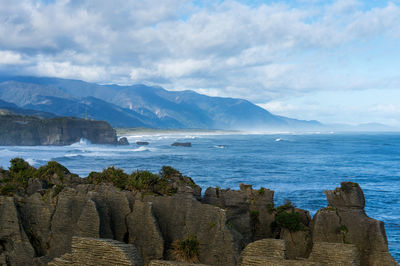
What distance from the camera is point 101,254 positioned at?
1152 centimetres

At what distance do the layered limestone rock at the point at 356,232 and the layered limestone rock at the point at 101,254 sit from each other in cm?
998

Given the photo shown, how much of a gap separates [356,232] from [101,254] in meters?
12.0

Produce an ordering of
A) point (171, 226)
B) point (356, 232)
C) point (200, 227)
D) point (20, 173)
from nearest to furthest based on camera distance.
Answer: point (200, 227) → point (356, 232) → point (171, 226) → point (20, 173)

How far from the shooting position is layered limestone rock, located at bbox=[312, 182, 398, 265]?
16391 millimetres

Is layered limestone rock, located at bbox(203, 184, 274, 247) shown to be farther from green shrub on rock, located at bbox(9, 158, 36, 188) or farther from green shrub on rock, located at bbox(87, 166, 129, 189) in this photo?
green shrub on rock, located at bbox(9, 158, 36, 188)

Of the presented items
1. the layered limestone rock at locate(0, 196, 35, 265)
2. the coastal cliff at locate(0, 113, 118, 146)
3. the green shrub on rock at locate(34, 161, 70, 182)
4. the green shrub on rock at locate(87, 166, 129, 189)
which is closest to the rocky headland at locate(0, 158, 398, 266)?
the layered limestone rock at locate(0, 196, 35, 265)

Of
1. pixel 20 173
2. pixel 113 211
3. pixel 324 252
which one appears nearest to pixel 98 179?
pixel 20 173

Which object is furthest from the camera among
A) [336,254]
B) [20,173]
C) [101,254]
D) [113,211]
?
[20,173]

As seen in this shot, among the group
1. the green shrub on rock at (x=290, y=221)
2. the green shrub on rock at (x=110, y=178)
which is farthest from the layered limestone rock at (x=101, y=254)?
the green shrub on rock at (x=110, y=178)

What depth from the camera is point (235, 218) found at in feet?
62.0

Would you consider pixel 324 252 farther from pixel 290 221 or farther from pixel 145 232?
pixel 145 232

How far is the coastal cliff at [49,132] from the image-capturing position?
140 metres

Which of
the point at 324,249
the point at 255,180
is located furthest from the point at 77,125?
the point at 324,249

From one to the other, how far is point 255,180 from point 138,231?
4665 cm
